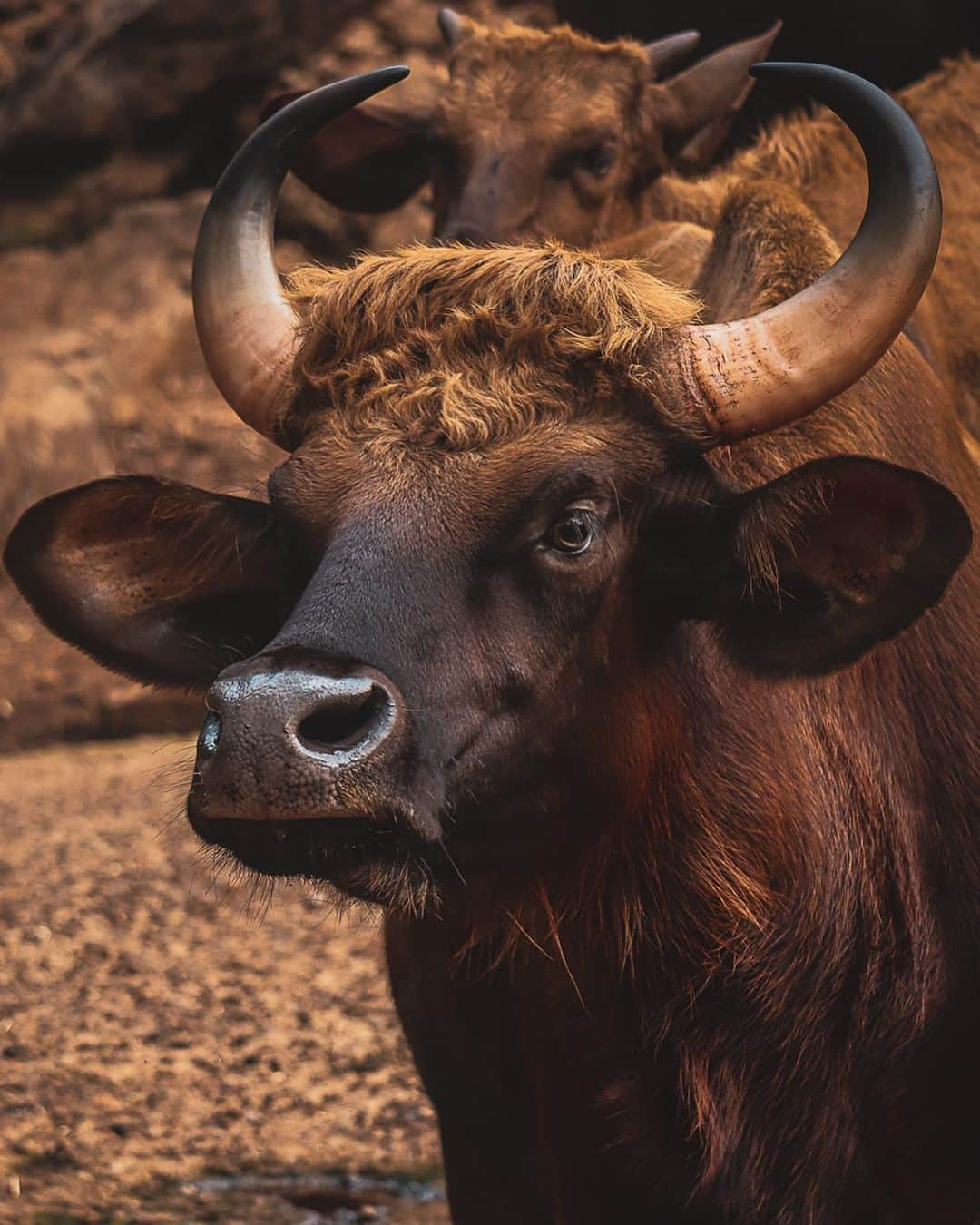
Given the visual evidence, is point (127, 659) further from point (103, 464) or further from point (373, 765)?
point (103, 464)

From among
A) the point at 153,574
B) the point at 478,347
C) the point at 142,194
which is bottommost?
the point at 142,194

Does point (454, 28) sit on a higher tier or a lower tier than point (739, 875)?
lower

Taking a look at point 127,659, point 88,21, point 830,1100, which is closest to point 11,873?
point 127,659

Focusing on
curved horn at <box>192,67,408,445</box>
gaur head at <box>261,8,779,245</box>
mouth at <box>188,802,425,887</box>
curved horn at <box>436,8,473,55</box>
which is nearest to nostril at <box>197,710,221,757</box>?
mouth at <box>188,802,425,887</box>

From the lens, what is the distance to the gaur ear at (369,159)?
831 cm

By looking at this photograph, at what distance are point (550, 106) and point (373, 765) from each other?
539cm

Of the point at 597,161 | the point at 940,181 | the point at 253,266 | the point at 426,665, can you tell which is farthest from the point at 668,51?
the point at 426,665

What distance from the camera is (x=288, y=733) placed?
315cm

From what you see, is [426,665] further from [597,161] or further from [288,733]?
[597,161]

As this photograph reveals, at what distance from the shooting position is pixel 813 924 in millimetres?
4047

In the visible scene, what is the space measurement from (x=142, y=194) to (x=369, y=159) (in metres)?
5.57

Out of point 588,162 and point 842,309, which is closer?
point 842,309

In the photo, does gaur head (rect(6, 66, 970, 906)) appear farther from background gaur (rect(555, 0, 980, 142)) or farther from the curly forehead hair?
background gaur (rect(555, 0, 980, 142))

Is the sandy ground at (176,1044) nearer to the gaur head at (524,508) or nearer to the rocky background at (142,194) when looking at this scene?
the gaur head at (524,508)
